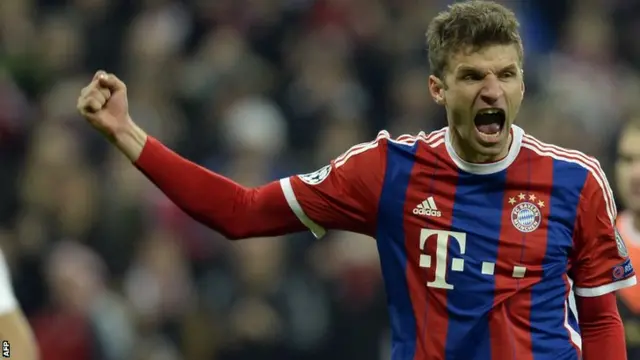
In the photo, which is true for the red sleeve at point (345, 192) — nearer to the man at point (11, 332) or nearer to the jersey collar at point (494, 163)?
the jersey collar at point (494, 163)

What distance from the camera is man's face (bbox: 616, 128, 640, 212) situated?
A: 5.67 m

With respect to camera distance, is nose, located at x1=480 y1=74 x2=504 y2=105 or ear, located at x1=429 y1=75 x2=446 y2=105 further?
ear, located at x1=429 y1=75 x2=446 y2=105

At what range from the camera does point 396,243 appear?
14.4 feet

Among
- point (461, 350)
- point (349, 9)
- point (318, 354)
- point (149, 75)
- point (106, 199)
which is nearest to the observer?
point (461, 350)

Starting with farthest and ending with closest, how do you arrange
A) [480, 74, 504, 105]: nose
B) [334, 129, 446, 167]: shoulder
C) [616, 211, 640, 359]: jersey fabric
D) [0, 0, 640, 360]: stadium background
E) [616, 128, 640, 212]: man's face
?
[0, 0, 640, 360]: stadium background < [616, 128, 640, 212]: man's face < [616, 211, 640, 359]: jersey fabric < [334, 129, 446, 167]: shoulder < [480, 74, 504, 105]: nose

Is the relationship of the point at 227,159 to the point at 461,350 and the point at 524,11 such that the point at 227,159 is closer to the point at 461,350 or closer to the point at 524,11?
the point at 524,11

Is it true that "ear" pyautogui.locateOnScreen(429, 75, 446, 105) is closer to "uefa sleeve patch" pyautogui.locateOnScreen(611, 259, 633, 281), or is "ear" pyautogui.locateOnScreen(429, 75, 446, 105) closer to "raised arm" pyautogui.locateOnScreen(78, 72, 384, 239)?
"raised arm" pyautogui.locateOnScreen(78, 72, 384, 239)

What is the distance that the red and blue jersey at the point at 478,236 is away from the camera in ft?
13.9

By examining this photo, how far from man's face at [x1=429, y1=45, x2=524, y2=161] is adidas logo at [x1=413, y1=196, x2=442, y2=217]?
18cm

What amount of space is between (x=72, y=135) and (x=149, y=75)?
36.2 inches

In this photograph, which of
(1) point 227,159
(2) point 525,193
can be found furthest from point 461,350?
(1) point 227,159

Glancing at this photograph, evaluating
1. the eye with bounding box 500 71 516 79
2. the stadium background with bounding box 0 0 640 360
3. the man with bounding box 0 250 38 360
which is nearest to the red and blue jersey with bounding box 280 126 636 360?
the eye with bounding box 500 71 516 79

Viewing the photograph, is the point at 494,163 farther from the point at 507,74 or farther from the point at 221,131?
the point at 221,131

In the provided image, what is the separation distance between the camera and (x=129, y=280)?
29.0 ft
